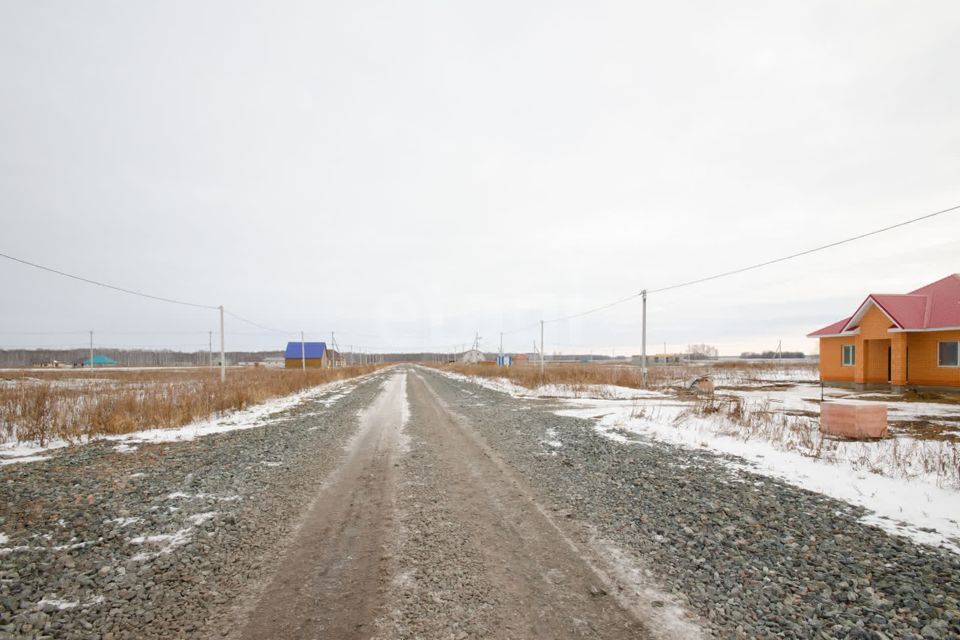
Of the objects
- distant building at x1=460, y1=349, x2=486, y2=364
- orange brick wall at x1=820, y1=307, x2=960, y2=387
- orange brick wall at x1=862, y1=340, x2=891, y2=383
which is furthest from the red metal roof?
distant building at x1=460, y1=349, x2=486, y2=364

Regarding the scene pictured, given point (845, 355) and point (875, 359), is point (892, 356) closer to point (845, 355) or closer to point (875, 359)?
point (875, 359)

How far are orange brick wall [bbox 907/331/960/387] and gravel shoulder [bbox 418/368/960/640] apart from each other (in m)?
21.3

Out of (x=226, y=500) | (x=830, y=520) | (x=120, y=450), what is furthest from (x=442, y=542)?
(x=120, y=450)

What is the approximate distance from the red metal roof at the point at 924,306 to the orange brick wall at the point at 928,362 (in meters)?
0.59

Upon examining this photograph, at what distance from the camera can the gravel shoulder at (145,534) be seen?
10.3 ft

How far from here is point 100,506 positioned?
5.49 m

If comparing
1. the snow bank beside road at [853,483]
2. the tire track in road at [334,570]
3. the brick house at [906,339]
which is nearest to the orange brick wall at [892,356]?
the brick house at [906,339]

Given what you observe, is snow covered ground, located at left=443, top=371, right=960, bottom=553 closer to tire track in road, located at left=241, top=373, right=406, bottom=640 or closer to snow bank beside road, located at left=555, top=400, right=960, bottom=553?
snow bank beside road, located at left=555, top=400, right=960, bottom=553

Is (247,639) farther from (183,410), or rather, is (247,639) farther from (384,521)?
(183,410)

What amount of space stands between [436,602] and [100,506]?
16.6 feet

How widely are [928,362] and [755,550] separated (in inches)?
992

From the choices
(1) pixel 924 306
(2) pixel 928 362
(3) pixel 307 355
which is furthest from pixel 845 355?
(3) pixel 307 355

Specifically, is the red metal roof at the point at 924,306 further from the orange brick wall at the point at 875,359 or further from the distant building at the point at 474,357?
the distant building at the point at 474,357

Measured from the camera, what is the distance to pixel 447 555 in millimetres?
4078
